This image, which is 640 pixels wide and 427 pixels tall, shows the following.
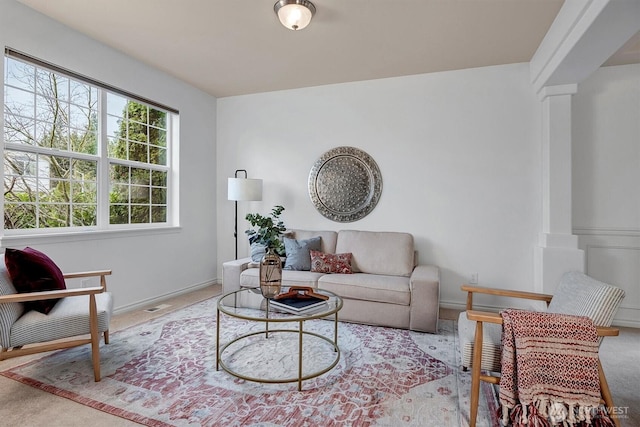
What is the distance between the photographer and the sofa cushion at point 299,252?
3674mm

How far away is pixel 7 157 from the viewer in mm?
2689

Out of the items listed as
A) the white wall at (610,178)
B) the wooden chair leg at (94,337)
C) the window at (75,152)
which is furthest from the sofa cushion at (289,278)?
the white wall at (610,178)

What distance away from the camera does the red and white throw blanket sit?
1.55m

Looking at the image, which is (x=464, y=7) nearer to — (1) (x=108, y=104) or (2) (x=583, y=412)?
(2) (x=583, y=412)

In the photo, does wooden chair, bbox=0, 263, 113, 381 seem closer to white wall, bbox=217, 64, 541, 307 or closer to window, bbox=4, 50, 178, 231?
window, bbox=4, 50, 178, 231

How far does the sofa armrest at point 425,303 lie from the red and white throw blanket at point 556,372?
1.33 metres

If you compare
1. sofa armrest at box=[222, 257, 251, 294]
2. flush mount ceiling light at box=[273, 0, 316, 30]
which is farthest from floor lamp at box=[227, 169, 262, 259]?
flush mount ceiling light at box=[273, 0, 316, 30]

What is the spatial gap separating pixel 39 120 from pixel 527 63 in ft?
15.4

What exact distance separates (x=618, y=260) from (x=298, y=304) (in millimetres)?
3275

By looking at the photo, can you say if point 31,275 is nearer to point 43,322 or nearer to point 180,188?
point 43,322

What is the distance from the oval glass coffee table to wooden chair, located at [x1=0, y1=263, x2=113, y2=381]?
2.49 feet

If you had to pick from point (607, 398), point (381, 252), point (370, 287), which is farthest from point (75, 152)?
point (607, 398)

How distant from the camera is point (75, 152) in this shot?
3141 mm

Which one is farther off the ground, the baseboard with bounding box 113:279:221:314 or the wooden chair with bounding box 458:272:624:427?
the wooden chair with bounding box 458:272:624:427
